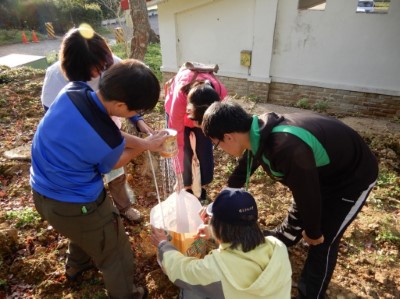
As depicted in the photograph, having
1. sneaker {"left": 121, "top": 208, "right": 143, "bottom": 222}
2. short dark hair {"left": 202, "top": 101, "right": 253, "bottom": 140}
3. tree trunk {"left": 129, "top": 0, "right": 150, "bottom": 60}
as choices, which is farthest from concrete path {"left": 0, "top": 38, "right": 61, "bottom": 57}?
short dark hair {"left": 202, "top": 101, "right": 253, "bottom": 140}

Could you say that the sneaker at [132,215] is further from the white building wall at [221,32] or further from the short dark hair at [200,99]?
the white building wall at [221,32]

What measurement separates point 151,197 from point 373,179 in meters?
2.38

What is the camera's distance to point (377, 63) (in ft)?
19.5

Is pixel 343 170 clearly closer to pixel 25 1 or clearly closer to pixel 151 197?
pixel 151 197

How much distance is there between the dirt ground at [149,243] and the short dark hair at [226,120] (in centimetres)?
148

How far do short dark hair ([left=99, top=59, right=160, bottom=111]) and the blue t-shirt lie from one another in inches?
4.0

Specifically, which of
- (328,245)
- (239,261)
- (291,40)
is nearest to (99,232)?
(239,261)

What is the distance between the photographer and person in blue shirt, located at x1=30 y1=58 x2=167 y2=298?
4.90ft

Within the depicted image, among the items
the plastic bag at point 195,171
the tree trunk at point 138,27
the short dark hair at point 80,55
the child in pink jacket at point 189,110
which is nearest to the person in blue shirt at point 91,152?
the short dark hair at point 80,55

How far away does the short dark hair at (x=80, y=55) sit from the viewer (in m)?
1.99

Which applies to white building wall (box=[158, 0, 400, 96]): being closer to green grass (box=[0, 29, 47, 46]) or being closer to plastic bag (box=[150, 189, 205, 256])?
plastic bag (box=[150, 189, 205, 256])

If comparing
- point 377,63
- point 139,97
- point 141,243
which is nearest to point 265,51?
point 377,63

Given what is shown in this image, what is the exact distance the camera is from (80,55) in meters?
2.00

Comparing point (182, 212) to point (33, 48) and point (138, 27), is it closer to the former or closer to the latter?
point (138, 27)
